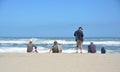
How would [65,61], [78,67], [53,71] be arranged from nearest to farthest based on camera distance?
[53,71]
[78,67]
[65,61]

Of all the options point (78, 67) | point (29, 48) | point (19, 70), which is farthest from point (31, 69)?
point (29, 48)

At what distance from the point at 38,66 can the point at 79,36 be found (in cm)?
537

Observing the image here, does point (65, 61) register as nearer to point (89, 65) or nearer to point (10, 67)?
point (89, 65)

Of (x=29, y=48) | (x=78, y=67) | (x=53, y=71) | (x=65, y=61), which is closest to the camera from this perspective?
(x=53, y=71)

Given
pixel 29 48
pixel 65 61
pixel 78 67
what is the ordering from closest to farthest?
pixel 78 67, pixel 65 61, pixel 29 48

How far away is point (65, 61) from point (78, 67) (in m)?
1.48

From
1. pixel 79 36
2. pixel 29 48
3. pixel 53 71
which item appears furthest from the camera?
pixel 29 48

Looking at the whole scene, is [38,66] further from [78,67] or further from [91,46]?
[91,46]

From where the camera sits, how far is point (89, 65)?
1044cm

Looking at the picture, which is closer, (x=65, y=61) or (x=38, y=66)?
(x=38, y=66)

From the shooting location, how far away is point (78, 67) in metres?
9.98

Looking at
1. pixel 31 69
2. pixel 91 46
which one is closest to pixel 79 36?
pixel 91 46

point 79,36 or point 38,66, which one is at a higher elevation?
point 79,36

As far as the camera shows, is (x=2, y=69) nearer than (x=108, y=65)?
Yes
